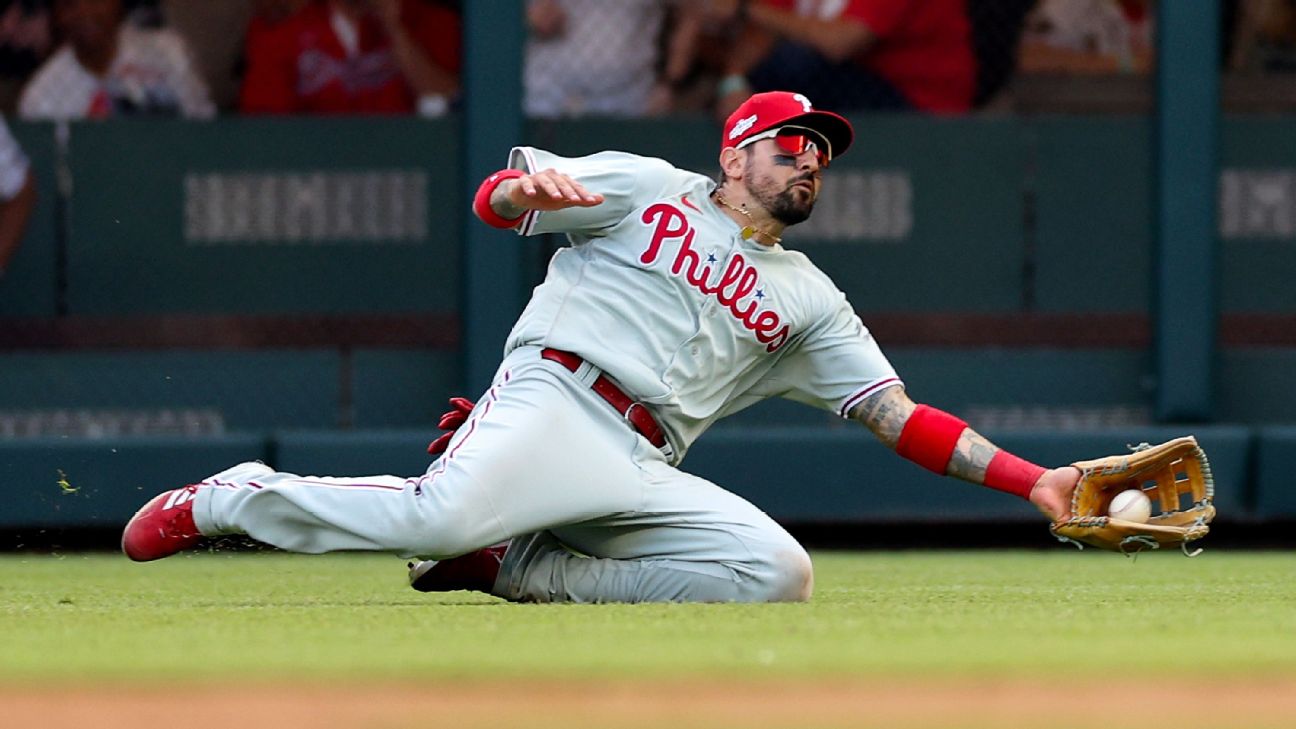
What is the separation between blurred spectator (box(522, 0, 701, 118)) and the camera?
28.9 feet

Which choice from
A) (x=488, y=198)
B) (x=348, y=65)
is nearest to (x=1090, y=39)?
(x=348, y=65)

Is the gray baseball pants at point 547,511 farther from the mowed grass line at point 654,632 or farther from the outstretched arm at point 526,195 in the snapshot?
the outstretched arm at point 526,195

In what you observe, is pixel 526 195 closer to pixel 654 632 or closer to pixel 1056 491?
pixel 654 632

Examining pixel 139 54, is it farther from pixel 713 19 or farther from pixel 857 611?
pixel 857 611

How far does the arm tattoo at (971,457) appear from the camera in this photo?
16.5ft

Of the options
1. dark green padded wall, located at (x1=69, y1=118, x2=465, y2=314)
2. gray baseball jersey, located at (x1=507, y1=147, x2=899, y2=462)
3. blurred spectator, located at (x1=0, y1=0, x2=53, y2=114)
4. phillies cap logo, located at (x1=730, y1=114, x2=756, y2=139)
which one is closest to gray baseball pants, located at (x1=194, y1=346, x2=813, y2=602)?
gray baseball jersey, located at (x1=507, y1=147, x2=899, y2=462)

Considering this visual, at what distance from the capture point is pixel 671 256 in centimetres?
507

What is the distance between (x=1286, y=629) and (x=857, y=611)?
961mm

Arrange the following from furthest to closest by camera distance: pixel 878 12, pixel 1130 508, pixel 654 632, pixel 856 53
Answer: pixel 856 53 < pixel 878 12 < pixel 1130 508 < pixel 654 632

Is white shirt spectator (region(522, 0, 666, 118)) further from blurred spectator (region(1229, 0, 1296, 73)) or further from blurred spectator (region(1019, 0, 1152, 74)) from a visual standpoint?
blurred spectator (region(1229, 0, 1296, 73))

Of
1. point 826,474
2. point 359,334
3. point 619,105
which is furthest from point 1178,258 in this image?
point 359,334

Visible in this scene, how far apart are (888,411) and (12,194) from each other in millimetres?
4882

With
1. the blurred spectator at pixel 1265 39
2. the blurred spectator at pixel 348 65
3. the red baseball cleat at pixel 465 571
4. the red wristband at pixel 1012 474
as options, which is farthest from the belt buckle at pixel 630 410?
the blurred spectator at pixel 1265 39

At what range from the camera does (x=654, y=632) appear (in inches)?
164
